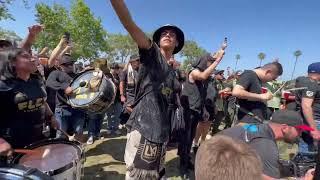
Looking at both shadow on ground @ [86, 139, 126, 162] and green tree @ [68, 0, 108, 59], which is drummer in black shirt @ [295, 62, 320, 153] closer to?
shadow on ground @ [86, 139, 126, 162]

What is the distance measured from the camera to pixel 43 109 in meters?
3.91

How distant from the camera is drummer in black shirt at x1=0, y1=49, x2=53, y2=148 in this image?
3451 millimetres

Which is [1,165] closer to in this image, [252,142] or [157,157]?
[157,157]

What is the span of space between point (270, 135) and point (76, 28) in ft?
128

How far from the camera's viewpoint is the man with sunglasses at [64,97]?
6238mm

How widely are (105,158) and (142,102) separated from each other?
3954 mm

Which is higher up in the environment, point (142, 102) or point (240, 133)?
point (142, 102)

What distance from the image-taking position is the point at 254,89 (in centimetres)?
480

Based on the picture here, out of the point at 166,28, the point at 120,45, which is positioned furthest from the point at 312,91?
the point at 120,45

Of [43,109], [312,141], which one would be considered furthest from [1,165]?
[312,141]

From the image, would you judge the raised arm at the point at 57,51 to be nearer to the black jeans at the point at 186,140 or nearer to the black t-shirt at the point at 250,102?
the black jeans at the point at 186,140

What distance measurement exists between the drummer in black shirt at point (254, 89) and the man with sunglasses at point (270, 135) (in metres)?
1.20

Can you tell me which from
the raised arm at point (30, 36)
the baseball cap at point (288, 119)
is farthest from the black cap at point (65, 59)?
the baseball cap at point (288, 119)

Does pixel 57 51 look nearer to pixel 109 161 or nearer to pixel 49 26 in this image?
pixel 109 161
